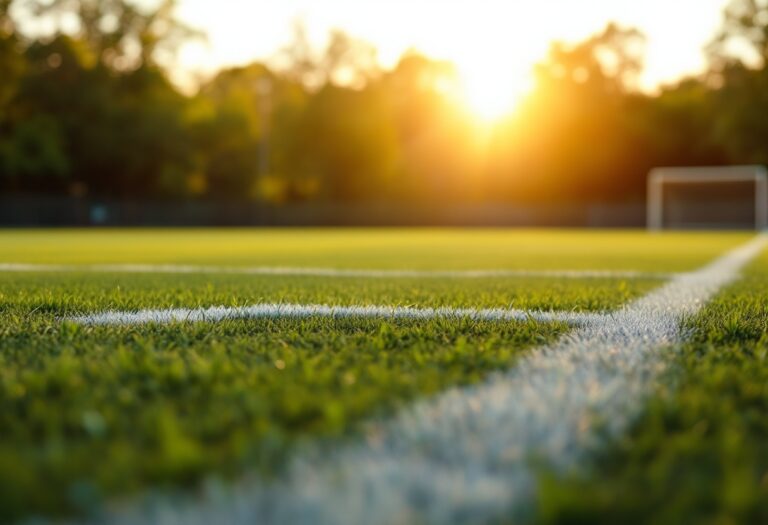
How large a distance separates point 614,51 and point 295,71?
17626 millimetres

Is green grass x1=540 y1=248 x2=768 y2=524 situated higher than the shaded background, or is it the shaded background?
the shaded background

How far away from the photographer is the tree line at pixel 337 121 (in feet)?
132

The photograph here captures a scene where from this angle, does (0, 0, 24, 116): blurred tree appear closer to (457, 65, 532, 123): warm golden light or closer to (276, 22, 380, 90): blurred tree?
(276, 22, 380, 90): blurred tree

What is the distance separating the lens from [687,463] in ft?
4.32

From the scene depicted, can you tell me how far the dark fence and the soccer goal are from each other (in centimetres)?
281

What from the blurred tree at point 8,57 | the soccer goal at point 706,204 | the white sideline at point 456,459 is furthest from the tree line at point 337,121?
the white sideline at point 456,459

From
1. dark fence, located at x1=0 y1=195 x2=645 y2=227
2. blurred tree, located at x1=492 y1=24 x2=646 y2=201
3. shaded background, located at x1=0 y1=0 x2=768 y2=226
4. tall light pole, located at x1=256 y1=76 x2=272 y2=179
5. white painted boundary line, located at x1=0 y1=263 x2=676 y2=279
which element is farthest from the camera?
blurred tree, located at x1=492 y1=24 x2=646 y2=201

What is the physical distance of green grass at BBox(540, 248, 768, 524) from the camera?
1.11 metres

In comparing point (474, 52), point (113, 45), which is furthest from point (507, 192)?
point (113, 45)

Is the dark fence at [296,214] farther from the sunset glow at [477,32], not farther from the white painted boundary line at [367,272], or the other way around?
the white painted boundary line at [367,272]

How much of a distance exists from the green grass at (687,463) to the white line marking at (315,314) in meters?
1.13

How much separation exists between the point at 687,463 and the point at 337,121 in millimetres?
45750

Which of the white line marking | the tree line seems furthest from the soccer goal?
the white line marking

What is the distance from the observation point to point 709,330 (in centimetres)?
286
